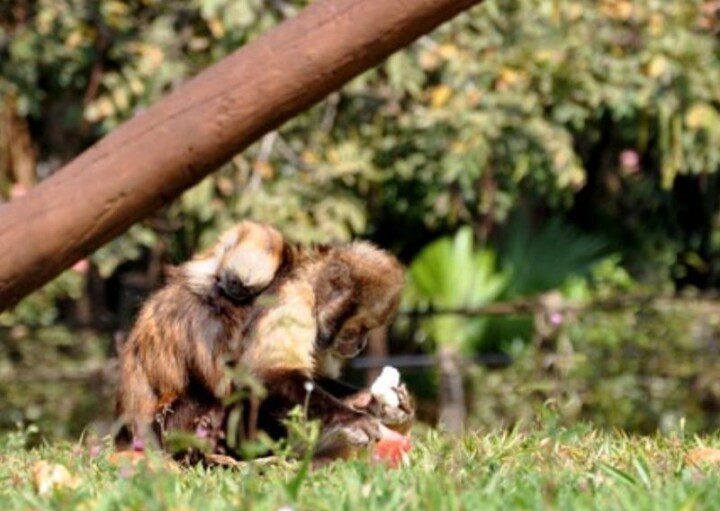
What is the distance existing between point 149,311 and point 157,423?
0.40 metres

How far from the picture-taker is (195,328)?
5.98m

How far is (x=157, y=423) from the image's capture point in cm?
597

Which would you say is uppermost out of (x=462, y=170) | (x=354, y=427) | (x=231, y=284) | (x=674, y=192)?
(x=231, y=284)

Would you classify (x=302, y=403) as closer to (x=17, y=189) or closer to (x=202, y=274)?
(x=202, y=274)

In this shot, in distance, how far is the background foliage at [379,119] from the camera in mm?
12336

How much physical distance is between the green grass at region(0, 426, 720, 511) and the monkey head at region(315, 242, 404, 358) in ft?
2.64

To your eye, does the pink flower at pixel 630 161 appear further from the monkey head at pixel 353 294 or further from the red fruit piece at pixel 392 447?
the red fruit piece at pixel 392 447

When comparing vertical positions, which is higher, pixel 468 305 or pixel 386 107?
pixel 386 107

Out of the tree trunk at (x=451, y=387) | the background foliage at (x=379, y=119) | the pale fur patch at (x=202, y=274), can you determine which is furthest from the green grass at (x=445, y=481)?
the tree trunk at (x=451, y=387)

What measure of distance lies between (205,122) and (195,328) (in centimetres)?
67

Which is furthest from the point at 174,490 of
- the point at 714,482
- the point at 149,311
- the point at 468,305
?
the point at 468,305

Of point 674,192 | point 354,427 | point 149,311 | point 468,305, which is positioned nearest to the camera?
point 354,427

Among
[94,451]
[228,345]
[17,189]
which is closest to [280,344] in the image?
[228,345]

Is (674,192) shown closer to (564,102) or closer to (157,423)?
(564,102)
